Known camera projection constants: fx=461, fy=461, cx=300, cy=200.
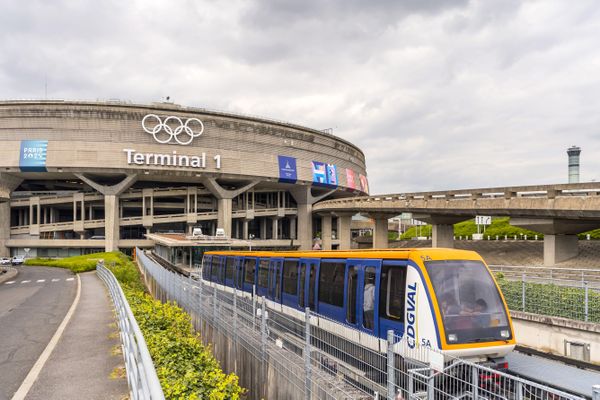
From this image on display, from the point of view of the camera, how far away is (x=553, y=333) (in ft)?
53.2

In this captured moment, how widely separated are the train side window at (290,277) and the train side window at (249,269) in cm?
386

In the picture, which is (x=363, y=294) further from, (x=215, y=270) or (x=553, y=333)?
(x=215, y=270)

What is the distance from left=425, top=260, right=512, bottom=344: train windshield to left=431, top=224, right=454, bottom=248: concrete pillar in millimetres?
27279

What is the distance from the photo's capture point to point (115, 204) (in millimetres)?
69125

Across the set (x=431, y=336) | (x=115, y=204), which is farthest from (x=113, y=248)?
(x=431, y=336)

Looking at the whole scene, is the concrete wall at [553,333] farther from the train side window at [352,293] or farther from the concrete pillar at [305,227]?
the concrete pillar at [305,227]

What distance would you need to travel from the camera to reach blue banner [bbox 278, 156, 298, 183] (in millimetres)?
74938

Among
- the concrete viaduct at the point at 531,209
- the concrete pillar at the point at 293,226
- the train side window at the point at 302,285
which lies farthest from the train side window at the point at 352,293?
the concrete pillar at the point at 293,226

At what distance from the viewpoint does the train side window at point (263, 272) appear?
1889 cm

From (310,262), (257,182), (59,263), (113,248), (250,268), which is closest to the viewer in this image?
(310,262)

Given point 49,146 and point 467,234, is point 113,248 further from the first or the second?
point 467,234

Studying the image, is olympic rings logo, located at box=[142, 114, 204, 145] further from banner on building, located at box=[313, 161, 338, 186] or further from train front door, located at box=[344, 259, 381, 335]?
train front door, located at box=[344, 259, 381, 335]

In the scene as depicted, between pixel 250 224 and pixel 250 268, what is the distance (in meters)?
69.9

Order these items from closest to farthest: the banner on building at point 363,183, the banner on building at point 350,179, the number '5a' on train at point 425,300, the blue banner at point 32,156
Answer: the number '5a' on train at point 425,300 → the blue banner at point 32,156 → the banner on building at point 350,179 → the banner on building at point 363,183
